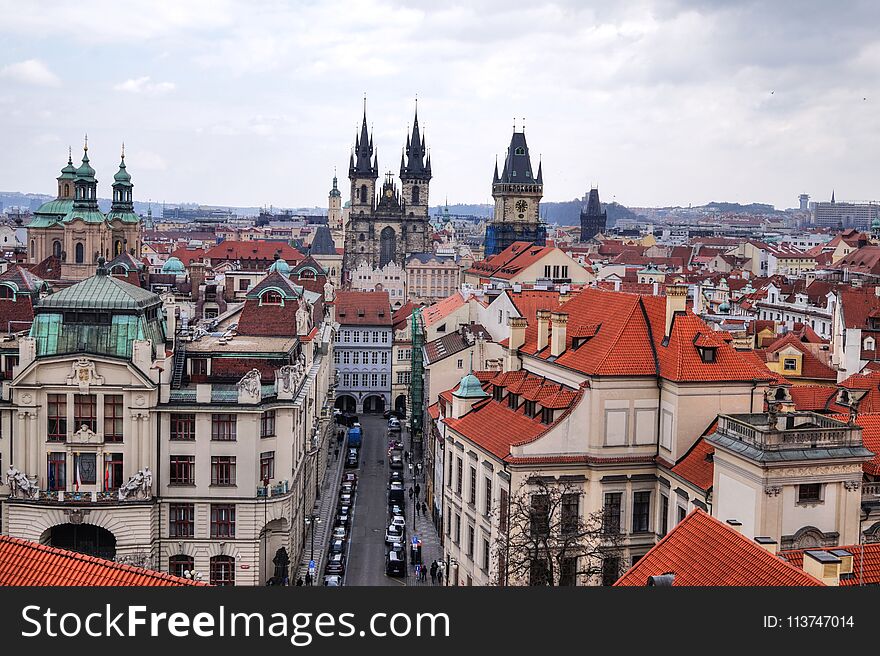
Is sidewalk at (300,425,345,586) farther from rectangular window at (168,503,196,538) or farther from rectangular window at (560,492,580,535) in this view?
rectangular window at (560,492,580,535)

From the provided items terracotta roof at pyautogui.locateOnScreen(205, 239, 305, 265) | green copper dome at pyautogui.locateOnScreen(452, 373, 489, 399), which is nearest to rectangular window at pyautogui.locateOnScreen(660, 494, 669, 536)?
green copper dome at pyautogui.locateOnScreen(452, 373, 489, 399)

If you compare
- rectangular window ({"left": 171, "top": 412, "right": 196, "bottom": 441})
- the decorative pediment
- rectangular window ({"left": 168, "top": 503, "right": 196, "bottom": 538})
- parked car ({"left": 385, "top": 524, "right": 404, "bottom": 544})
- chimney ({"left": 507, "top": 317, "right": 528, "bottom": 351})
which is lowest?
parked car ({"left": 385, "top": 524, "right": 404, "bottom": 544})

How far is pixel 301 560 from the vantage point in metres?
62.3

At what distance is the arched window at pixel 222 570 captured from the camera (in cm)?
5394

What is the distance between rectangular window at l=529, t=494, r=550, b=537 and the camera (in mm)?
43156

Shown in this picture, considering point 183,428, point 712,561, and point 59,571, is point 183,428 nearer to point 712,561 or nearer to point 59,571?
point 59,571

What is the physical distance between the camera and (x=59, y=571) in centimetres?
2389

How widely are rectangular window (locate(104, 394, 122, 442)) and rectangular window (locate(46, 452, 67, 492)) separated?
7.19 ft

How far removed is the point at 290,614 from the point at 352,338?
9974 cm

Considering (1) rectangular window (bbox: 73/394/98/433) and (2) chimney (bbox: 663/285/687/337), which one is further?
(1) rectangular window (bbox: 73/394/98/433)

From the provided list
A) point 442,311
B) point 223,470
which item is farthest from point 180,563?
point 442,311

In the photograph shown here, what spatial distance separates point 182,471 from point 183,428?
202 centimetres

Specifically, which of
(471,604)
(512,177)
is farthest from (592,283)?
(471,604)

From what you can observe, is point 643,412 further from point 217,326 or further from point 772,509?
point 217,326
